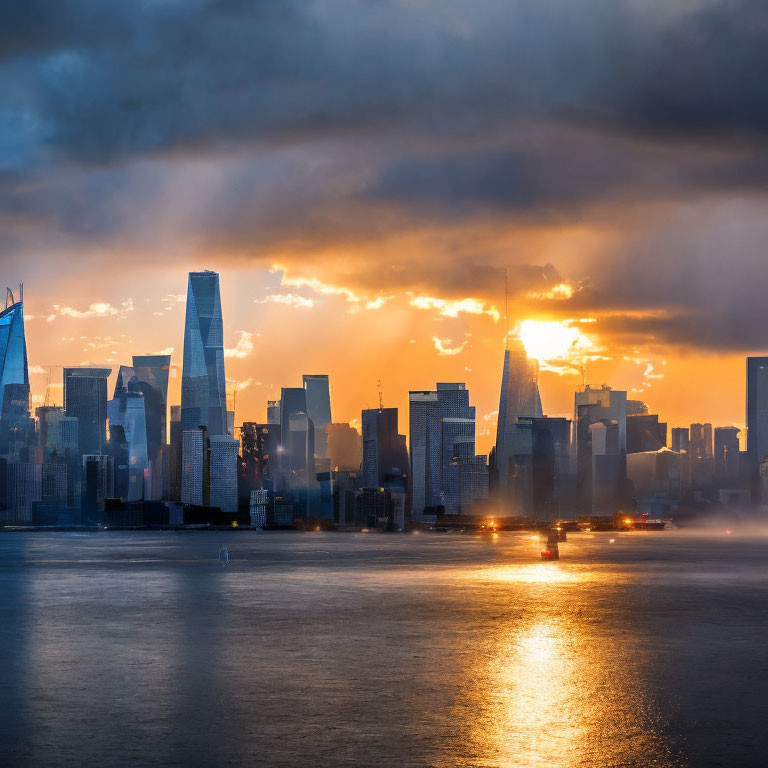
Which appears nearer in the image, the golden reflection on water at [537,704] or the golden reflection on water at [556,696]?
the golden reflection on water at [556,696]

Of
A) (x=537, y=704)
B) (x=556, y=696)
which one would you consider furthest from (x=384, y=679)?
(x=537, y=704)

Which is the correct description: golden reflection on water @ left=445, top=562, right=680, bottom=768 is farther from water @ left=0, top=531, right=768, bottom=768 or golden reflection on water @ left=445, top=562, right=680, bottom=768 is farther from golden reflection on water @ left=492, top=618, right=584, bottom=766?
water @ left=0, top=531, right=768, bottom=768

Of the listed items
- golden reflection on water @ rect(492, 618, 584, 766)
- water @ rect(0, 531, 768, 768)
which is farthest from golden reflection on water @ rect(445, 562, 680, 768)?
water @ rect(0, 531, 768, 768)

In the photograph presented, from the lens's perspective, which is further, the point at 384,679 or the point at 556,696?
the point at 384,679

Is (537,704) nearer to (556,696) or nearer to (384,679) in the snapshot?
(556,696)

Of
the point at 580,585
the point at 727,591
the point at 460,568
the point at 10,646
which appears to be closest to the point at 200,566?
the point at 460,568

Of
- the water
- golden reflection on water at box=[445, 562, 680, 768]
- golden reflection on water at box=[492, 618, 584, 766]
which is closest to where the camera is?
golden reflection on water at box=[445, 562, 680, 768]

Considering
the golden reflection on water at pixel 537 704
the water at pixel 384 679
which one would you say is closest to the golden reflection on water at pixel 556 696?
the golden reflection on water at pixel 537 704

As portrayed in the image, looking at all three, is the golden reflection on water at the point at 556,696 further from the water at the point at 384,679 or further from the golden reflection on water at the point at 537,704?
the water at the point at 384,679
